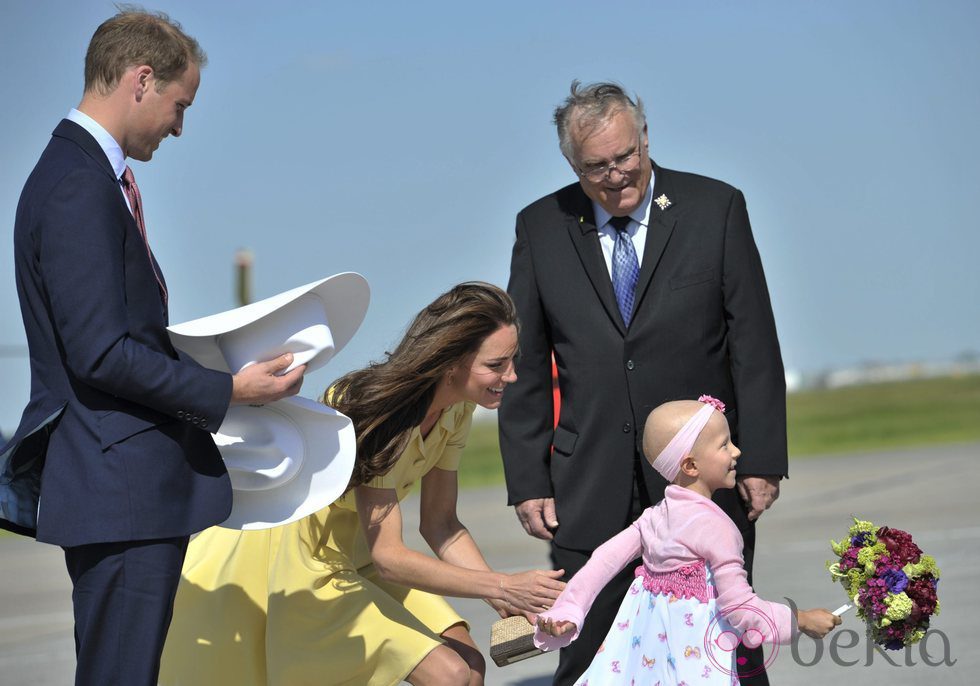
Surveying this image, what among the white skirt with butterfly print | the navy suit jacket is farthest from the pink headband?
the navy suit jacket

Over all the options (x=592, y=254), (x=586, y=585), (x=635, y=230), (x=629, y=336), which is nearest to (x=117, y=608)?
(x=586, y=585)

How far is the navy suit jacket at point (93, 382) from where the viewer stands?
3.08 meters

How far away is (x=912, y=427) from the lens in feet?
78.9

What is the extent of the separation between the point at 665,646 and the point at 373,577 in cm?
97

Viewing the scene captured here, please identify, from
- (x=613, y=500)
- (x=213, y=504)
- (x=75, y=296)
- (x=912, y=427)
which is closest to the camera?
(x=75, y=296)

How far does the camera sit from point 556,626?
3.71 meters

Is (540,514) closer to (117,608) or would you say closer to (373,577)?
(373,577)

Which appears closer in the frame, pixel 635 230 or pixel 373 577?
pixel 373 577

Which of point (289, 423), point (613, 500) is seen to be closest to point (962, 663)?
point (613, 500)

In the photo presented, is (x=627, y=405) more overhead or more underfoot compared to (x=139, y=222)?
more underfoot

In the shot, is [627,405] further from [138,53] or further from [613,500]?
[138,53]

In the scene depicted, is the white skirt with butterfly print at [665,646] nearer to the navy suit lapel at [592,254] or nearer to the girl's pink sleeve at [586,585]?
the girl's pink sleeve at [586,585]

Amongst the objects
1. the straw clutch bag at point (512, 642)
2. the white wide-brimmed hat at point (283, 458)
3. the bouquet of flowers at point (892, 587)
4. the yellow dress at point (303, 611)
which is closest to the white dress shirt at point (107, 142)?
the white wide-brimmed hat at point (283, 458)

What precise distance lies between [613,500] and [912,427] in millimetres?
20836
